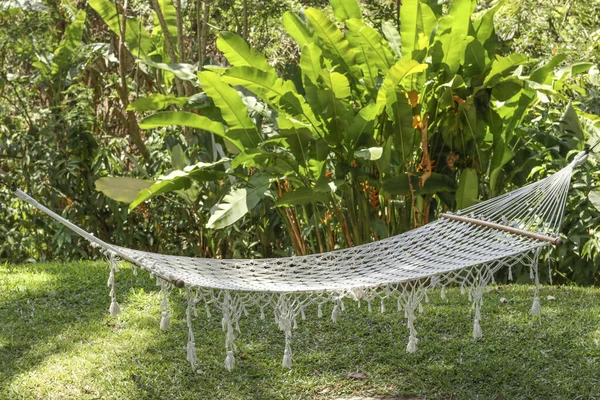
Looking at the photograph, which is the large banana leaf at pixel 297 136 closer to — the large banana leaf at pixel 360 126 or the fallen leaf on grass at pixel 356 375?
the large banana leaf at pixel 360 126

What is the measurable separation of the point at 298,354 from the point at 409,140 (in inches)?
46.8

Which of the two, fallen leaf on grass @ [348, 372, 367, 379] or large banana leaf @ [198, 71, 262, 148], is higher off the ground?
large banana leaf @ [198, 71, 262, 148]

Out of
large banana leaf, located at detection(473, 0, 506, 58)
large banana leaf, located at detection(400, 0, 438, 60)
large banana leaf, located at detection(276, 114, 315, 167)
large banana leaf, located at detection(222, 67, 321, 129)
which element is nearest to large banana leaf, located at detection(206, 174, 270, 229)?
large banana leaf, located at detection(276, 114, 315, 167)

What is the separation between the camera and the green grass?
2.99m

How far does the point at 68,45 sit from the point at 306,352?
2.64 metres

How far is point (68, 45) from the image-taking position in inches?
194

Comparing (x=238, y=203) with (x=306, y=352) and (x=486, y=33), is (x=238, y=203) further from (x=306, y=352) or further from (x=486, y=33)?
(x=486, y=33)

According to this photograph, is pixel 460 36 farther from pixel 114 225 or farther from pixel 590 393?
pixel 114 225

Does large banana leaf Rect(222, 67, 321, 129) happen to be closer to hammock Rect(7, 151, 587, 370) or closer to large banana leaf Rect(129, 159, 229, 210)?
large banana leaf Rect(129, 159, 229, 210)

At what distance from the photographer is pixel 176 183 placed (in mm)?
3926

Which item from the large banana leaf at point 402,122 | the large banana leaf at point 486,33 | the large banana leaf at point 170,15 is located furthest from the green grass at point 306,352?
the large banana leaf at point 170,15

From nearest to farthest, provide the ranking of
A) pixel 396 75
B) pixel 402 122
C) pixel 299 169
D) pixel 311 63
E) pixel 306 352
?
pixel 306 352 < pixel 396 75 < pixel 311 63 < pixel 402 122 < pixel 299 169

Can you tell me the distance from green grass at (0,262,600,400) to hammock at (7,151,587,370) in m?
→ 0.25

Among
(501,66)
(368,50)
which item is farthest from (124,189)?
(501,66)
